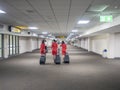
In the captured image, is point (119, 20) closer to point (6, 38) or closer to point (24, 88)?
point (24, 88)

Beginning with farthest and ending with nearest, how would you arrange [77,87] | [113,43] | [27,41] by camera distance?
[27,41] → [113,43] → [77,87]

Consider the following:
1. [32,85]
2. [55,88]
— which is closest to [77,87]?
[55,88]

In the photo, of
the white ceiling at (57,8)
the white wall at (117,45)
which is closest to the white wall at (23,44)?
the white wall at (117,45)

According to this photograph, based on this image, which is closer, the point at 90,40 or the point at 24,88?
the point at 24,88

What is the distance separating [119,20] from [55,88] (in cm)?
498

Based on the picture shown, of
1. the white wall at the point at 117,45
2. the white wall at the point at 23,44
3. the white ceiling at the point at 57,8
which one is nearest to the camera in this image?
the white ceiling at the point at 57,8

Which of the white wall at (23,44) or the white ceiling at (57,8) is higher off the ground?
the white ceiling at (57,8)

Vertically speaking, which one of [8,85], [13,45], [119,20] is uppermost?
[119,20]

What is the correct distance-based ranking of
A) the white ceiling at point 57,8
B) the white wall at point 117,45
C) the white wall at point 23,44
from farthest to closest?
the white wall at point 23,44
the white wall at point 117,45
the white ceiling at point 57,8

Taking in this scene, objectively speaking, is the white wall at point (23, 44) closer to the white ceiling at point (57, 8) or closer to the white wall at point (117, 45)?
the white wall at point (117, 45)

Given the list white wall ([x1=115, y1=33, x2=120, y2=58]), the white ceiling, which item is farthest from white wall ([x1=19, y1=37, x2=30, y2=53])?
the white ceiling

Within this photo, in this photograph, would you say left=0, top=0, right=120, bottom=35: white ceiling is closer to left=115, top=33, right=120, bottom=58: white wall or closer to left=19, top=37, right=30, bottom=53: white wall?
left=115, top=33, right=120, bottom=58: white wall

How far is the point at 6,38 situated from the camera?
51.3 ft

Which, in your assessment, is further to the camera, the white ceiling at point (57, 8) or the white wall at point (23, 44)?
the white wall at point (23, 44)
